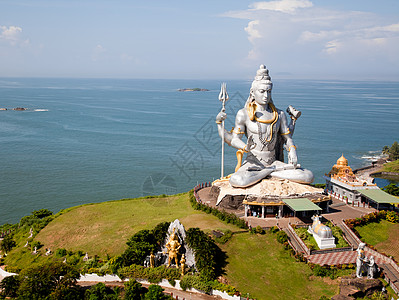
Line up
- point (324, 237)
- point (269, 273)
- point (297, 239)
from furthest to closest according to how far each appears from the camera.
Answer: point (297, 239)
point (324, 237)
point (269, 273)

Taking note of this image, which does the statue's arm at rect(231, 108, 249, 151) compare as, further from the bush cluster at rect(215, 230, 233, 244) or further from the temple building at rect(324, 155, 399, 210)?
the temple building at rect(324, 155, 399, 210)

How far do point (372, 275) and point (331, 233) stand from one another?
133 inches

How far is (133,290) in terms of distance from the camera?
1812 cm

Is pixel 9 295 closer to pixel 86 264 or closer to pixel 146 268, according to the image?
pixel 86 264

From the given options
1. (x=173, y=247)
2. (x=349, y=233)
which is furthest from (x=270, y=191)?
(x=173, y=247)

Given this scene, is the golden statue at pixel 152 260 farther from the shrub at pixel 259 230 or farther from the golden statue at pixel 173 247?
the shrub at pixel 259 230

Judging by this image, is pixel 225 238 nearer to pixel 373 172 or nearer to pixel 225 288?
pixel 225 288

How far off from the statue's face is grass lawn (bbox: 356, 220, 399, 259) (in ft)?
34.8

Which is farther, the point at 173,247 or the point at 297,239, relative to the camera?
the point at 297,239

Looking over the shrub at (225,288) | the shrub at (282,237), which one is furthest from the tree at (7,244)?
the shrub at (282,237)

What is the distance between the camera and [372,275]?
1891cm

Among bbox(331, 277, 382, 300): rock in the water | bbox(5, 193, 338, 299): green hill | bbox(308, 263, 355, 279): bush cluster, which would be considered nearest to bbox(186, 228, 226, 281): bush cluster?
bbox(5, 193, 338, 299): green hill

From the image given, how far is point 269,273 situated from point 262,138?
35.4ft

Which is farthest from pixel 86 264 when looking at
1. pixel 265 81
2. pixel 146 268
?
pixel 265 81
